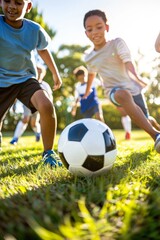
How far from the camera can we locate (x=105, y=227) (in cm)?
128

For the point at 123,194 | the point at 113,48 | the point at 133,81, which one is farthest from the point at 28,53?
the point at 123,194

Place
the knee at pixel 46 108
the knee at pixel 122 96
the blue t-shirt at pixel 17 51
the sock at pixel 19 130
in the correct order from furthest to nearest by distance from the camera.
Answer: the sock at pixel 19 130, the knee at pixel 122 96, the blue t-shirt at pixel 17 51, the knee at pixel 46 108

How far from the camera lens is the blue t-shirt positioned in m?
3.60

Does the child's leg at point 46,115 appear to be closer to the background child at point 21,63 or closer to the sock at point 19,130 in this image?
the background child at point 21,63

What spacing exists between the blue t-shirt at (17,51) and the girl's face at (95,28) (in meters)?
1.14

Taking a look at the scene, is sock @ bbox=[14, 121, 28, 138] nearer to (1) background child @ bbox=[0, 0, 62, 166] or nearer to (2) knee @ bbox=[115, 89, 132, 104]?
(2) knee @ bbox=[115, 89, 132, 104]

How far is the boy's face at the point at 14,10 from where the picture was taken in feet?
11.4

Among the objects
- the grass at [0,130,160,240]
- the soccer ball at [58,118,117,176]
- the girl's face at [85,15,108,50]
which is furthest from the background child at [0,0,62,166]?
the grass at [0,130,160,240]

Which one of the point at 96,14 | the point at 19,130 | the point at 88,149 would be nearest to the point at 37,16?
the point at 19,130

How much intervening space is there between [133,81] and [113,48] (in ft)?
2.11

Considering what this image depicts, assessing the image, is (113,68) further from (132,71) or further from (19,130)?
(19,130)

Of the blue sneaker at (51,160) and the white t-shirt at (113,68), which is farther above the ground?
the white t-shirt at (113,68)

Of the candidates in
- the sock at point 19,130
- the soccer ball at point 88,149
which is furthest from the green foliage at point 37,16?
the soccer ball at point 88,149

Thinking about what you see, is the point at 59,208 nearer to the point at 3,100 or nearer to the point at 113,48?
the point at 3,100
